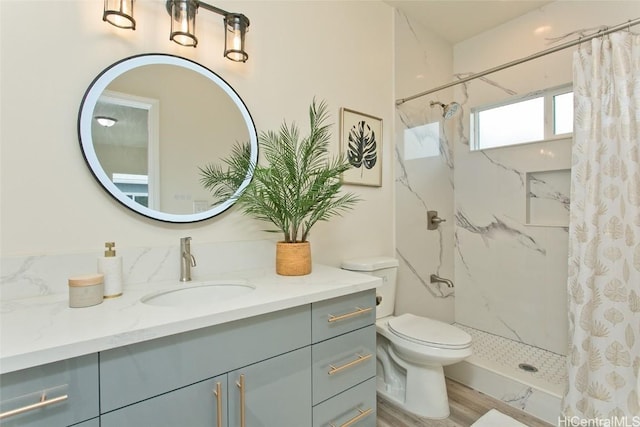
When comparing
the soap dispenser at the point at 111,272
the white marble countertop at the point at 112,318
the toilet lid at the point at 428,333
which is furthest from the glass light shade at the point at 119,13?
the toilet lid at the point at 428,333

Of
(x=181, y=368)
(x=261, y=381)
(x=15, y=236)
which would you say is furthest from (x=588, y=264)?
Result: (x=15, y=236)

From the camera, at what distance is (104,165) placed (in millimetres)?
→ 1225

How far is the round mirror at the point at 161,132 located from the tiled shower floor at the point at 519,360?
1930 millimetres

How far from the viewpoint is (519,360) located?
2088mm

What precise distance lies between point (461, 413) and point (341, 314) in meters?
1.14

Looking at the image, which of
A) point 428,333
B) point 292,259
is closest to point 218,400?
point 292,259

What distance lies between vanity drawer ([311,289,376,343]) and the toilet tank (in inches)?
19.2

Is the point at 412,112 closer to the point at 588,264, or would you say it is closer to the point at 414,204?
the point at 414,204

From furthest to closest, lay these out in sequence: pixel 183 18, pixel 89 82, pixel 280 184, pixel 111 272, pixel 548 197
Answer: pixel 548 197 → pixel 280 184 → pixel 183 18 → pixel 89 82 → pixel 111 272

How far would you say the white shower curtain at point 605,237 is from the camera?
1503mm

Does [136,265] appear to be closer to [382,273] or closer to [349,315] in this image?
[349,315]

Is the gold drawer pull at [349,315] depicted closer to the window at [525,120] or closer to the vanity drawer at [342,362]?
the vanity drawer at [342,362]

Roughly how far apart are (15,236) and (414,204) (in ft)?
7.28

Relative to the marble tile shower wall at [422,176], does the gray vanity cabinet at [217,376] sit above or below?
below
